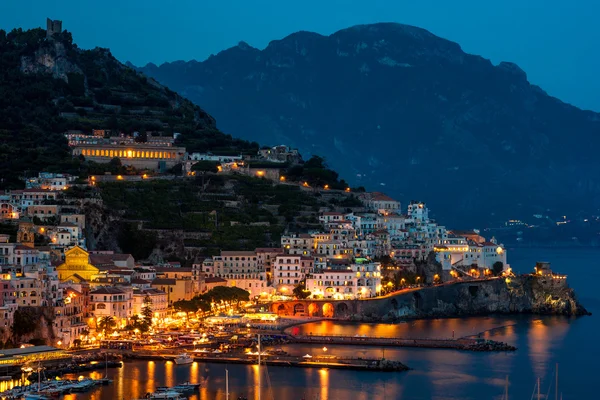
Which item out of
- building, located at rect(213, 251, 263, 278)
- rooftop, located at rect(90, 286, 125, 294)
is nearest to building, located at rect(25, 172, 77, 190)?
building, located at rect(213, 251, 263, 278)

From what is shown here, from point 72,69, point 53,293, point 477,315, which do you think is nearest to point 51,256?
point 53,293

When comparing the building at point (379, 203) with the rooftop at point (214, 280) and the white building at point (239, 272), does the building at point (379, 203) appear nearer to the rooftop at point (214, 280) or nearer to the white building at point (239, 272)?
the white building at point (239, 272)

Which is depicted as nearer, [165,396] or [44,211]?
[165,396]

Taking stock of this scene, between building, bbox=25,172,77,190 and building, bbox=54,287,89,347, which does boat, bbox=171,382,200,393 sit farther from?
building, bbox=25,172,77,190

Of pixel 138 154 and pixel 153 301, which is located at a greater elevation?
pixel 138 154

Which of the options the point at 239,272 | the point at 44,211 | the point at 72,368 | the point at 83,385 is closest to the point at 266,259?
the point at 239,272

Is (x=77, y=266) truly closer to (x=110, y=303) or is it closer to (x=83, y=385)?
(x=110, y=303)

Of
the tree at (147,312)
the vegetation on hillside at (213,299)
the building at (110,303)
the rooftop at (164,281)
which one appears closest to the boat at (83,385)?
the building at (110,303)
